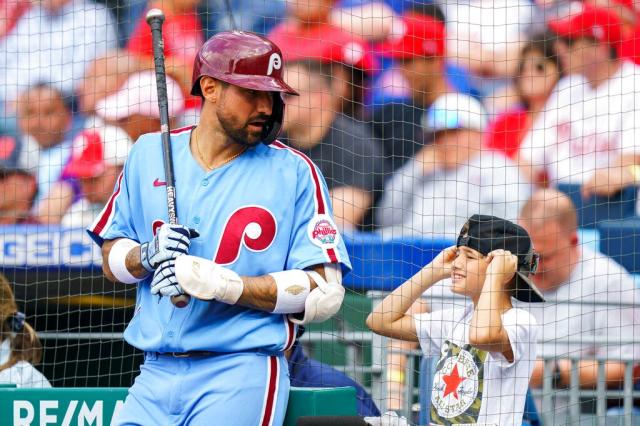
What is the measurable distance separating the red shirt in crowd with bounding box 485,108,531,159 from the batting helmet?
145 inches

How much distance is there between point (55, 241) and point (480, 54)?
313 cm

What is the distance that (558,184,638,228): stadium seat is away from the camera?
6.29m

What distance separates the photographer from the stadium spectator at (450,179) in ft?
21.0

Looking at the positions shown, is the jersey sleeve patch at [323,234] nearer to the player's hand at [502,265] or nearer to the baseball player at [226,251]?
the baseball player at [226,251]

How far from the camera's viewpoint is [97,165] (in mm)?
6566

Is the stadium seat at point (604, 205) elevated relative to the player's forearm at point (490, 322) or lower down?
elevated

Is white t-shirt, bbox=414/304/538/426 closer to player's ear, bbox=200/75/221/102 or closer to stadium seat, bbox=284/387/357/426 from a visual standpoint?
stadium seat, bbox=284/387/357/426

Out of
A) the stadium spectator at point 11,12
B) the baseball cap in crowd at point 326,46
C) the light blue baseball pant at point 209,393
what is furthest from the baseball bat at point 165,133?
the stadium spectator at point 11,12

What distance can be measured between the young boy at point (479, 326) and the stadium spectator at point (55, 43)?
3409 millimetres

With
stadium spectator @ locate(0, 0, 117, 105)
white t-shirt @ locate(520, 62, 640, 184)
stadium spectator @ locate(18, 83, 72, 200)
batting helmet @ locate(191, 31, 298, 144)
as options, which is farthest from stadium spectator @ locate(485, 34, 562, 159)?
batting helmet @ locate(191, 31, 298, 144)

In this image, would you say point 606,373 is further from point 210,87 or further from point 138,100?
point 138,100

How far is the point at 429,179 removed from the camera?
259 inches

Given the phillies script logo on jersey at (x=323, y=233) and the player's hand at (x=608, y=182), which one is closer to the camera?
the phillies script logo on jersey at (x=323, y=233)

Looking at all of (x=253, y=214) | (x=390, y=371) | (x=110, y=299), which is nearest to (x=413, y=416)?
(x=390, y=371)
